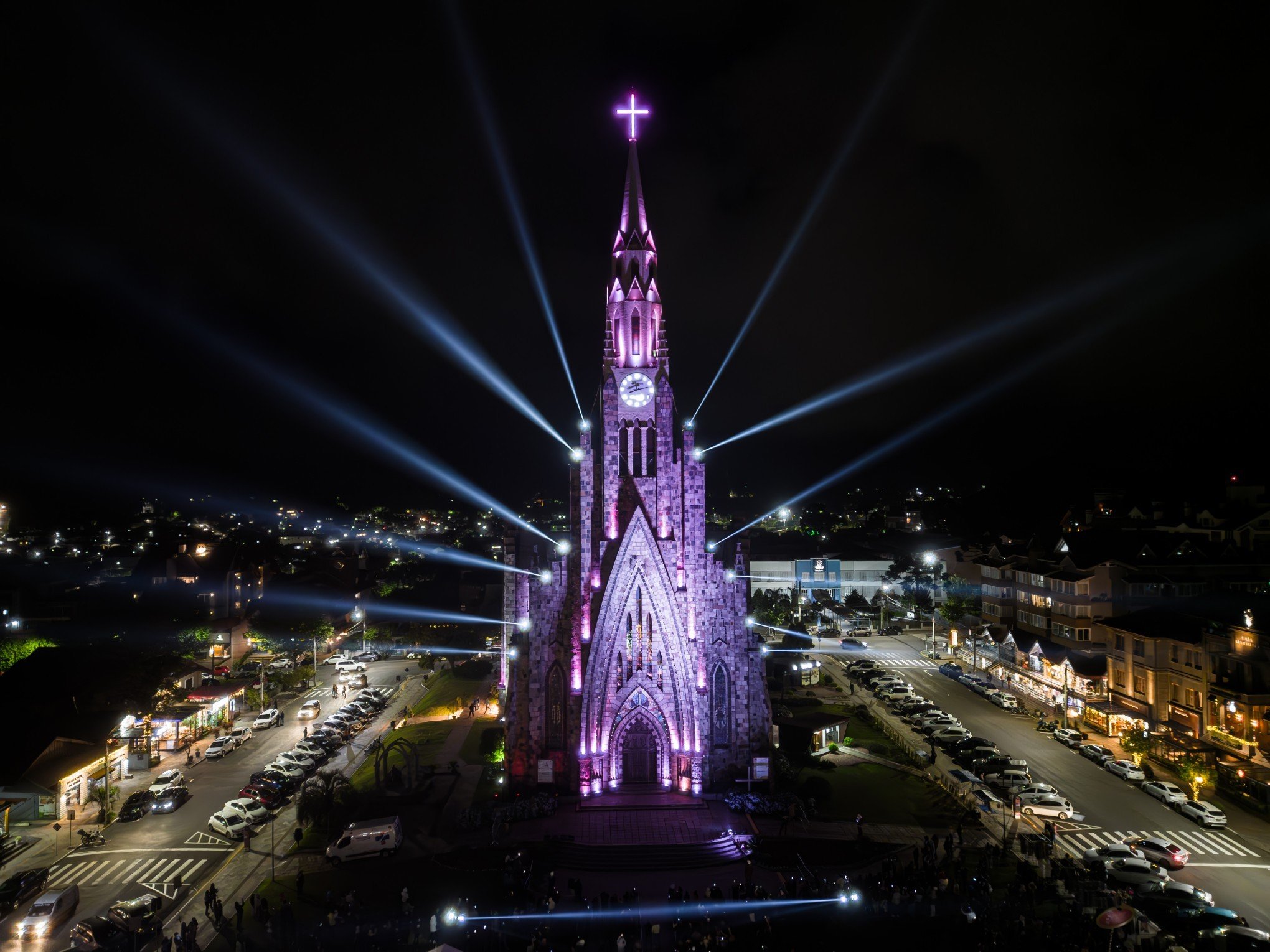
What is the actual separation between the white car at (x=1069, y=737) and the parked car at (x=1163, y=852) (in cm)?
1437

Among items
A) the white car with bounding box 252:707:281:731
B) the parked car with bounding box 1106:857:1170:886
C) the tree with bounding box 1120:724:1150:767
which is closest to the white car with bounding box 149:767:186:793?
the white car with bounding box 252:707:281:731

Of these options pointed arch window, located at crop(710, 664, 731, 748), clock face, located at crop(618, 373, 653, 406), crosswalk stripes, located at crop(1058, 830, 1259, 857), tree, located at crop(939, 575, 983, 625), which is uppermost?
clock face, located at crop(618, 373, 653, 406)

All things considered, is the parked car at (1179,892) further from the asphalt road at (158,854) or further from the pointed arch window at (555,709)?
the asphalt road at (158,854)

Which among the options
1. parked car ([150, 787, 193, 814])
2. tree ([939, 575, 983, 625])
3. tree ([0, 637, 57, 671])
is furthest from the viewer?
tree ([939, 575, 983, 625])

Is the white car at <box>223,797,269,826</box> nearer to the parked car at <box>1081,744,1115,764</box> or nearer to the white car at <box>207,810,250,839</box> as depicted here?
the white car at <box>207,810,250,839</box>

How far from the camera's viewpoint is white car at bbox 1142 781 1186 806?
37.1m

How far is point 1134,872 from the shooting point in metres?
29.8

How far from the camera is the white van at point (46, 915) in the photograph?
26078mm

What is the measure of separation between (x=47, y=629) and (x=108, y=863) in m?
39.6

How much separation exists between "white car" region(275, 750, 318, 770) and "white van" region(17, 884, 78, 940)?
51.4 ft

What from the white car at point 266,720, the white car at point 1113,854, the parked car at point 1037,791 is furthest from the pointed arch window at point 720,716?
the white car at point 266,720

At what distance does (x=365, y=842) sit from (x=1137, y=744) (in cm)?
4265

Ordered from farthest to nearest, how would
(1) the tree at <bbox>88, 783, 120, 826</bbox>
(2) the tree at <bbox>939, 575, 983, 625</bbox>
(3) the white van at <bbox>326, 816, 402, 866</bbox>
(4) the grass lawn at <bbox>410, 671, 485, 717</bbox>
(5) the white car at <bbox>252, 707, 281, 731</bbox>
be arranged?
(2) the tree at <bbox>939, 575, 983, 625</bbox> → (4) the grass lawn at <bbox>410, 671, 485, 717</bbox> → (5) the white car at <bbox>252, 707, 281, 731</bbox> → (1) the tree at <bbox>88, 783, 120, 826</bbox> → (3) the white van at <bbox>326, 816, 402, 866</bbox>

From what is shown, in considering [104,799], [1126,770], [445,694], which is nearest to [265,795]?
[104,799]
